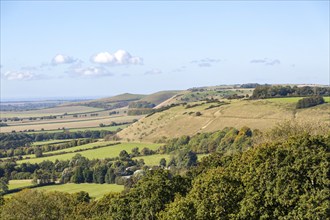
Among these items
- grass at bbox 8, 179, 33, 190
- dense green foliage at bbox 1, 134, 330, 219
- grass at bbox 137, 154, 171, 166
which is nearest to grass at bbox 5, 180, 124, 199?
grass at bbox 8, 179, 33, 190

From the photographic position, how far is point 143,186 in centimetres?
5250

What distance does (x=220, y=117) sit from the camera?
164m

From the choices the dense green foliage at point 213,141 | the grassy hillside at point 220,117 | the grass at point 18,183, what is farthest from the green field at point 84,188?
the grassy hillside at point 220,117

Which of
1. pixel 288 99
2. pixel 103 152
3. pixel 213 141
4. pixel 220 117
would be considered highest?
pixel 288 99

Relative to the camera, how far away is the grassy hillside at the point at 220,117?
147 meters

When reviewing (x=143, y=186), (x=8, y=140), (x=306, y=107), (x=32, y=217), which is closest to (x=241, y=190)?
(x=143, y=186)

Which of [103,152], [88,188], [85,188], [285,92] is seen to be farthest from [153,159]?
[285,92]

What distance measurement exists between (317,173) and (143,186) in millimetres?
18955

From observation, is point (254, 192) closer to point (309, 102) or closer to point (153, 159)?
point (153, 159)

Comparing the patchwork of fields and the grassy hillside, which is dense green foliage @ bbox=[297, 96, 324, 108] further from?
the grassy hillside

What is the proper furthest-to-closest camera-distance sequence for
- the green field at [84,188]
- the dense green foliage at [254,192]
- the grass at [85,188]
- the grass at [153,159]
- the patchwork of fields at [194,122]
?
the patchwork of fields at [194,122] → the grass at [153,159] → the green field at [84,188] → the grass at [85,188] → the dense green foliage at [254,192]

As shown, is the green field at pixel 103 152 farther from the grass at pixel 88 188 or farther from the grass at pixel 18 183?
the grass at pixel 88 188

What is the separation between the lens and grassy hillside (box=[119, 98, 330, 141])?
147000 millimetres

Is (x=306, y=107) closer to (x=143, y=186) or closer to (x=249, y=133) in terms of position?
(x=249, y=133)
